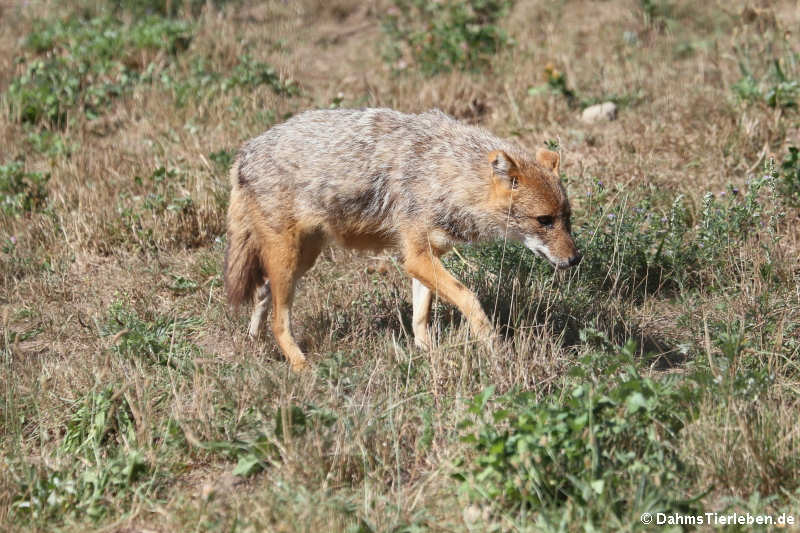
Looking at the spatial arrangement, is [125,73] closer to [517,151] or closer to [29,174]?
[29,174]

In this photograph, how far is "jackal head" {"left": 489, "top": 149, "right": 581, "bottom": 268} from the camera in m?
5.51

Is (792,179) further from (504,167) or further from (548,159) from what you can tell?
(504,167)

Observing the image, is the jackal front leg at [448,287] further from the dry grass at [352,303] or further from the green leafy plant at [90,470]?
the green leafy plant at [90,470]

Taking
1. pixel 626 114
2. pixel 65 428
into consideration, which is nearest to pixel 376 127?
pixel 65 428

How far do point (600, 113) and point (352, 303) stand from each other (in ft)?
13.2

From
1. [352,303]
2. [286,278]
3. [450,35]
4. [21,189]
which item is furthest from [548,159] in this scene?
[21,189]

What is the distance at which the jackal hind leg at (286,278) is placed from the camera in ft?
19.3

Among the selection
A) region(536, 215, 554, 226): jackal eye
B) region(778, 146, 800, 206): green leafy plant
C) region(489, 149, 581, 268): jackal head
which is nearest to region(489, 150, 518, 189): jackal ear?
region(489, 149, 581, 268): jackal head

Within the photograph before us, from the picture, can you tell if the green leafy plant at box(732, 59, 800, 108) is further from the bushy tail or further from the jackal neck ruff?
the bushy tail

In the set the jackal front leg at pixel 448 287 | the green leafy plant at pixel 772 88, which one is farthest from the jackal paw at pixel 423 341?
the green leafy plant at pixel 772 88

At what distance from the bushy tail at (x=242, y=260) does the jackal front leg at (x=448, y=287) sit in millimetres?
1134

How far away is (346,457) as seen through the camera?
4238 mm

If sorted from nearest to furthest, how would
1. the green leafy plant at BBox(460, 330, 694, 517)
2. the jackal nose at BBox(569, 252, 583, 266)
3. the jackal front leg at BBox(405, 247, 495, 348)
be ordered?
the green leafy plant at BBox(460, 330, 694, 517) → the jackal front leg at BBox(405, 247, 495, 348) → the jackal nose at BBox(569, 252, 583, 266)

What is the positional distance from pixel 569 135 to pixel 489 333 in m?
4.17
